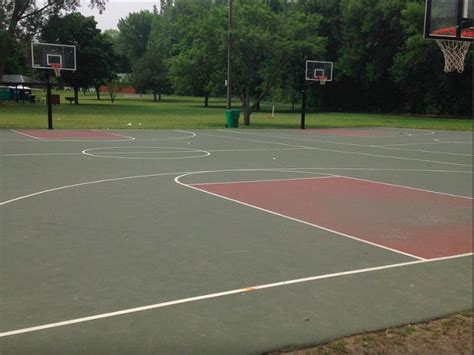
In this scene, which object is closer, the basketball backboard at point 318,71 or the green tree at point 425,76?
the basketball backboard at point 318,71

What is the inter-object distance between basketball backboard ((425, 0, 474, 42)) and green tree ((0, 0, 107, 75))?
1435 inches

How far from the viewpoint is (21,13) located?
39.1 meters

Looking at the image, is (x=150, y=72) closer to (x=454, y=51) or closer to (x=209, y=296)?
(x=454, y=51)

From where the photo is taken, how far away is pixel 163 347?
3.63m

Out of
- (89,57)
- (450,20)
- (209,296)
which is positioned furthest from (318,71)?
(89,57)

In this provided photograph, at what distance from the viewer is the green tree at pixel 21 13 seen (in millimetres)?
38688

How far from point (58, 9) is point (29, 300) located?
1642 inches

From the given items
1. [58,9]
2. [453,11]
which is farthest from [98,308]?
[58,9]

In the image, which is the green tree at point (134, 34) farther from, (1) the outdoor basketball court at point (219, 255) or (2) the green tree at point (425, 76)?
(1) the outdoor basketball court at point (219, 255)

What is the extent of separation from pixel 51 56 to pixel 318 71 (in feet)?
48.5

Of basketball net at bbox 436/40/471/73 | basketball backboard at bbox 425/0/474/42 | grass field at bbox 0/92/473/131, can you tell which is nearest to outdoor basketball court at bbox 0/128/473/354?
basketball backboard at bbox 425/0/474/42

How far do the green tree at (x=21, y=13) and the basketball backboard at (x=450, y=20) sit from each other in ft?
120

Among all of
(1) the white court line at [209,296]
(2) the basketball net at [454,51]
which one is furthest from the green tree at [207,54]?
(1) the white court line at [209,296]

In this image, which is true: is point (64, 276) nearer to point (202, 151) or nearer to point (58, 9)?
point (202, 151)
